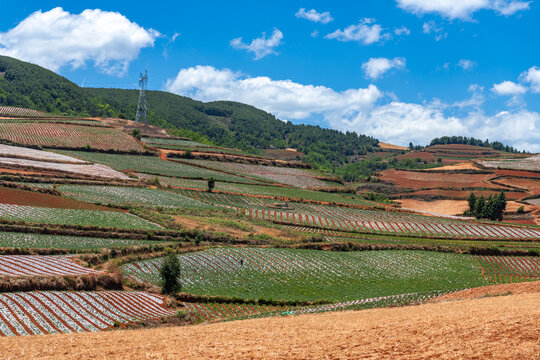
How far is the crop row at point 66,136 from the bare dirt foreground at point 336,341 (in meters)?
115

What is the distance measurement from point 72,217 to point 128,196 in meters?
20.9

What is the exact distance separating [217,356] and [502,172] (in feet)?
A: 656

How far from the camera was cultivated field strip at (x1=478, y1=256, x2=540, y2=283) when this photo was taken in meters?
61.7

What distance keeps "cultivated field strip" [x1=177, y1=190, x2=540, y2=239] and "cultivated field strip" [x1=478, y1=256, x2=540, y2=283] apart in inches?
698

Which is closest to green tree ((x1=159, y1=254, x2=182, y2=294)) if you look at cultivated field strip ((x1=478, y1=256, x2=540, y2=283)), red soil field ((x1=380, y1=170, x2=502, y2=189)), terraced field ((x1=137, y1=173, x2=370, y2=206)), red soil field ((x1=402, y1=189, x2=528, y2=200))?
cultivated field strip ((x1=478, y1=256, x2=540, y2=283))

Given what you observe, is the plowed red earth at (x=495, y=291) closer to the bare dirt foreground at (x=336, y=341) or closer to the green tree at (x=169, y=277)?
the bare dirt foreground at (x=336, y=341)

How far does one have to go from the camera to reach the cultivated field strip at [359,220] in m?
90.1

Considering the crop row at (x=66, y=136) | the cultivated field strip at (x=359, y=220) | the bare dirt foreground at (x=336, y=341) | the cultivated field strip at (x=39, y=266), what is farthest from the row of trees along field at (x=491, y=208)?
the bare dirt foreground at (x=336, y=341)

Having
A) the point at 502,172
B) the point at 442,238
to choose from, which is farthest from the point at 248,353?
the point at 502,172

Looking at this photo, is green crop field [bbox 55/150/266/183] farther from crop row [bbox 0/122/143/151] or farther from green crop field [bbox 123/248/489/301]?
green crop field [bbox 123/248/489/301]

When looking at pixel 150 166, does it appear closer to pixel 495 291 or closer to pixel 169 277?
pixel 169 277

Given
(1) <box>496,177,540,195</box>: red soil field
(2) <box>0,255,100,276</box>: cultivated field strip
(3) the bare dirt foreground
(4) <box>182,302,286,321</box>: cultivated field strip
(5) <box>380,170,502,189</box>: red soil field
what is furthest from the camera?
(5) <box>380,170,502,189</box>: red soil field

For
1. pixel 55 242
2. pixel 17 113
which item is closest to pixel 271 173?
pixel 17 113

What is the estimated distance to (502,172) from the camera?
196m
